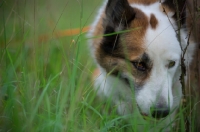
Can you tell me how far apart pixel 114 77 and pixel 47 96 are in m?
0.88

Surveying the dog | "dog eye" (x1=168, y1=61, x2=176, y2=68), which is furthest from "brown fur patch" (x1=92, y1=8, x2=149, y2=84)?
"dog eye" (x1=168, y1=61, x2=176, y2=68)

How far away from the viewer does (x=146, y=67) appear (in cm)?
329

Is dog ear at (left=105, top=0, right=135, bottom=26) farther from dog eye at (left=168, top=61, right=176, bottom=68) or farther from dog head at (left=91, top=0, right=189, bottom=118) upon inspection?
dog eye at (left=168, top=61, right=176, bottom=68)

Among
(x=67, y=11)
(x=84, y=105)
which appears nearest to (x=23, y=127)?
(x=84, y=105)

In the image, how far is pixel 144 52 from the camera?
10.7 feet

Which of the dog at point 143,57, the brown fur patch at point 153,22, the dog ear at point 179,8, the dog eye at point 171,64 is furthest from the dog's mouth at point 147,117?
the dog ear at point 179,8

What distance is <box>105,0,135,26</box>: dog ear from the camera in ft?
11.3

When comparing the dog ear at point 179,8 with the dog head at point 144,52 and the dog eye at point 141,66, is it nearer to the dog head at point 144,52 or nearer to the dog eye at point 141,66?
the dog head at point 144,52

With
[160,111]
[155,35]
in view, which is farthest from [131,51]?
[160,111]

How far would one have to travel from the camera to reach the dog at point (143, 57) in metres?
3.18

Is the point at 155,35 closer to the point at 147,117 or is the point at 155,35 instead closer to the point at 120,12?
the point at 120,12

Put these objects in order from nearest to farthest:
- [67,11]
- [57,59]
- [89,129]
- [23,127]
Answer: [23,127], [89,129], [57,59], [67,11]

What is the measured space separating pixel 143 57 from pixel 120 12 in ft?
1.68

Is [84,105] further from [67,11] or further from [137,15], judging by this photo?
[67,11]
